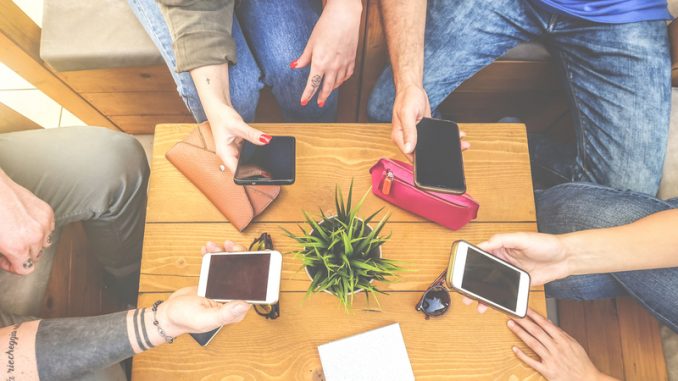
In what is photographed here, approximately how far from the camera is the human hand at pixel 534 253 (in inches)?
37.2

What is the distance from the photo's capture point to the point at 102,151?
1223 millimetres

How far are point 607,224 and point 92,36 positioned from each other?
5.52 ft

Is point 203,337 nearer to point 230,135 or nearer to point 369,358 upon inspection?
point 369,358

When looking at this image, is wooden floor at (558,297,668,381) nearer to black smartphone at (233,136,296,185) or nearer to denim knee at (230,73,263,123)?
black smartphone at (233,136,296,185)

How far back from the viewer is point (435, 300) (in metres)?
0.96

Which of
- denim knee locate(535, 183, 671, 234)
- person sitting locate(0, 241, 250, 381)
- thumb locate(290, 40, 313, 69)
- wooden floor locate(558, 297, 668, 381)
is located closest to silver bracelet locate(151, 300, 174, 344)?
person sitting locate(0, 241, 250, 381)

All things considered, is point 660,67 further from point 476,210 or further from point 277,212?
point 277,212

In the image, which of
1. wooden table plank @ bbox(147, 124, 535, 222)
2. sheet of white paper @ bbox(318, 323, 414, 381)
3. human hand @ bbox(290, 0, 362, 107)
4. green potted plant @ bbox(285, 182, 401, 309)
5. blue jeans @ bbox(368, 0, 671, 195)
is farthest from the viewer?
blue jeans @ bbox(368, 0, 671, 195)

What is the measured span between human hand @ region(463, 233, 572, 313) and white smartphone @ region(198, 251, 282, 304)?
1.50 feet

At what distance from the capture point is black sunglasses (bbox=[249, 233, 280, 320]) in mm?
929

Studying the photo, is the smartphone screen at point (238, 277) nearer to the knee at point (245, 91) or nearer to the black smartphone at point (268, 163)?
the black smartphone at point (268, 163)

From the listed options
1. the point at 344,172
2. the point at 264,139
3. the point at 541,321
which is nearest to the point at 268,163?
the point at 264,139

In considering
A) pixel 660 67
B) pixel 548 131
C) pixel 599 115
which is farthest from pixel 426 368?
pixel 548 131

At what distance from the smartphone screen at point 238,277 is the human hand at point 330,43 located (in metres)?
0.55
